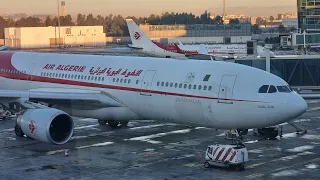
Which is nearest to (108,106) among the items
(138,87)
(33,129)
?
(138,87)

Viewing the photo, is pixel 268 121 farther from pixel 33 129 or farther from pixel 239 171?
pixel 33 129

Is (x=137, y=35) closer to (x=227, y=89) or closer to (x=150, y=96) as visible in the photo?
(x=150, y=96)

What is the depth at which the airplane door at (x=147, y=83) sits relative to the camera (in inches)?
893

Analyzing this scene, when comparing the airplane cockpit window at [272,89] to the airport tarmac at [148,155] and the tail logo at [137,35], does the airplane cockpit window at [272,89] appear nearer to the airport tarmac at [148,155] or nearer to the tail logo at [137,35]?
the airport tarmac at [148,155]

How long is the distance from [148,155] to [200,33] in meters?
121

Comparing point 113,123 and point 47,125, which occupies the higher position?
point 47,125

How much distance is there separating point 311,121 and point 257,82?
38.9 feet

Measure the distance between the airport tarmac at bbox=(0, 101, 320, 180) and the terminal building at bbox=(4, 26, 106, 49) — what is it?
10040 cm

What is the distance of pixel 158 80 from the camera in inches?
888

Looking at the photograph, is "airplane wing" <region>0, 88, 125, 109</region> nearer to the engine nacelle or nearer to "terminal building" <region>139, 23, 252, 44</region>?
the engine nacelle

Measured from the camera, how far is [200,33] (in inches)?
5507

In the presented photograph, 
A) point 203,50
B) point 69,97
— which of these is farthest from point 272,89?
point 203,50

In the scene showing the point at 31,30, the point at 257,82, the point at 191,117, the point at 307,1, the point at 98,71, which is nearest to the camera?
the point at 257,82

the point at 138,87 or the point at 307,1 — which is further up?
the point at 307,1
